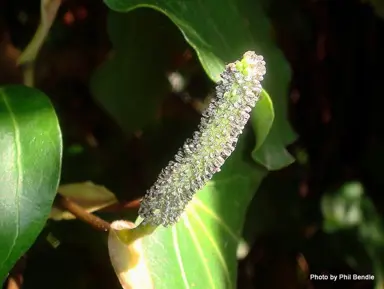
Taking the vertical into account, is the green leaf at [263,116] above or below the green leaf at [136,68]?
above

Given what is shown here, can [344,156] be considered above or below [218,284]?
below

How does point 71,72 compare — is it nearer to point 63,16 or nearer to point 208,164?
point 63,16

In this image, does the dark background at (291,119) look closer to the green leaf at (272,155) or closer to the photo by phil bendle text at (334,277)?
the photo by phil bendle text at (334,277)

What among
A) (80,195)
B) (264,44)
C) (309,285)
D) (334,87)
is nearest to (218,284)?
(80,195)

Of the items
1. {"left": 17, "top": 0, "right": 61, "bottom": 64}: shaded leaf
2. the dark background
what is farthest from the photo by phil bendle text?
{"left": 17, "top": 0, "right": 61, "bottom": 64}: shaded leaf

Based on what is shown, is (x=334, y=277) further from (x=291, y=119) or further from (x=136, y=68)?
(x=136, y=68)

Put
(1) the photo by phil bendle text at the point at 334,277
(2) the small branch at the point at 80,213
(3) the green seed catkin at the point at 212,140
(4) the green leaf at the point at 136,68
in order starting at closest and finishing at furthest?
(3) the green seed catkin at the point at 212,140 < (2) the small branch at the point at 80,213 < (4) the green leaf at the point at 136,68 < (1) the photo by phil bendle text at the point at 334,277

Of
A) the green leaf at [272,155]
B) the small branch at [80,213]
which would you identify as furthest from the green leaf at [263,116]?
the small branch at [80,213]
